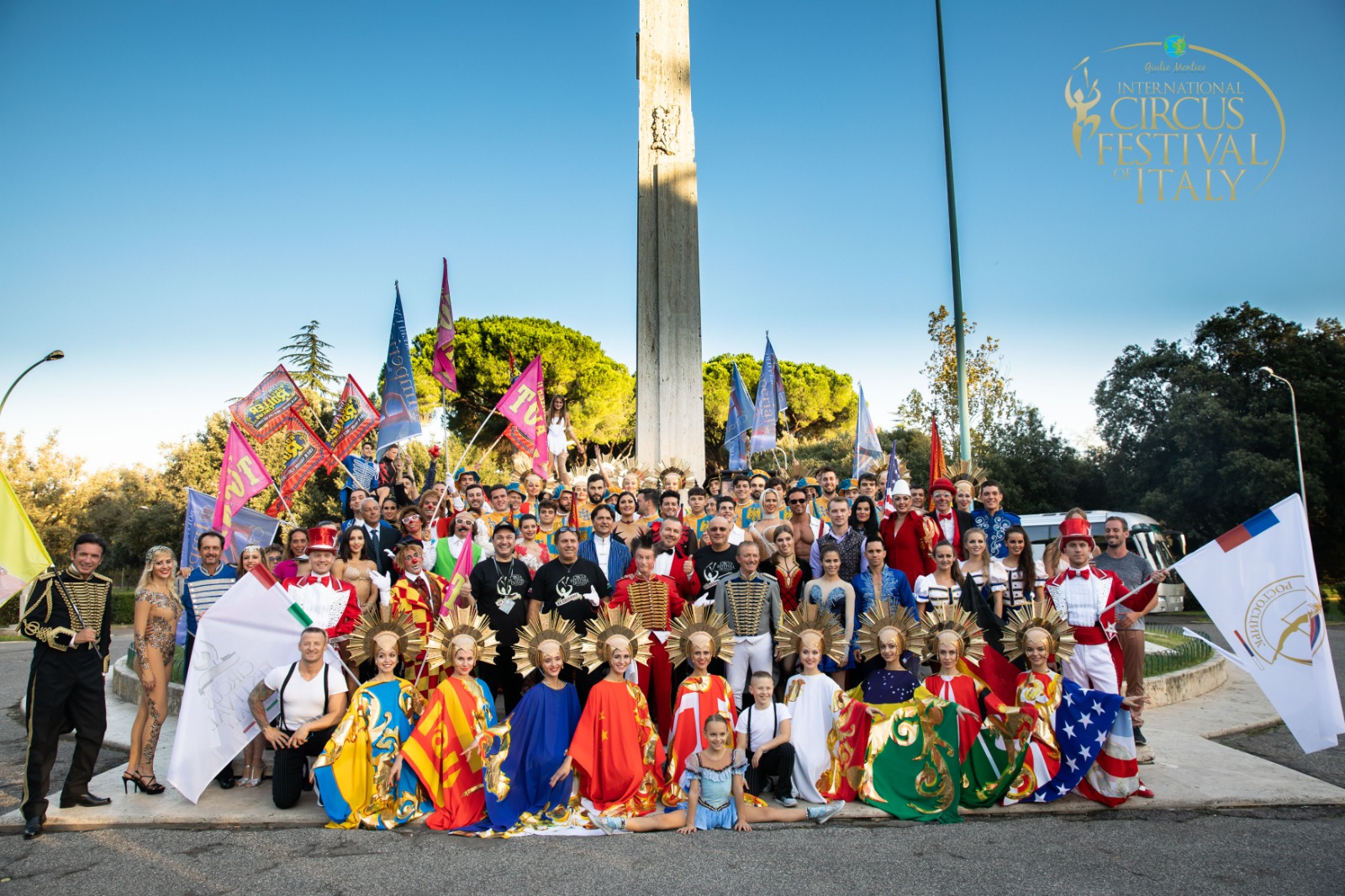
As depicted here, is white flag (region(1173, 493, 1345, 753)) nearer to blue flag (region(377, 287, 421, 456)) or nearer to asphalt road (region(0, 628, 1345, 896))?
asphalt road (region(0, 628, 1345, 896))

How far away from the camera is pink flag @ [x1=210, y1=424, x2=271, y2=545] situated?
9.43 m

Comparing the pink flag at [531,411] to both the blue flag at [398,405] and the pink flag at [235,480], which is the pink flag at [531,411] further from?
the pink flag at [235,480]

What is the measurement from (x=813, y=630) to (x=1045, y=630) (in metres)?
1.50

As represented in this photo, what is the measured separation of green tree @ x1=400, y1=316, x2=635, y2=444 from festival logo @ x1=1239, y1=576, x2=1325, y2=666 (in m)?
30.7

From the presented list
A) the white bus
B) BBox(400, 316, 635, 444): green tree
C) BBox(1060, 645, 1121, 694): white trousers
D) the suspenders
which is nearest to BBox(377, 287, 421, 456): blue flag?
the suspenders

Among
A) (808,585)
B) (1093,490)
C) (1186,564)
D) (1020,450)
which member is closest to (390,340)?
(808,585)

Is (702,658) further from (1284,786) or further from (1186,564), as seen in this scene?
(1284,786)

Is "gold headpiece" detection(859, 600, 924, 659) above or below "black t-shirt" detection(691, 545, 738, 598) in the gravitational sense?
below

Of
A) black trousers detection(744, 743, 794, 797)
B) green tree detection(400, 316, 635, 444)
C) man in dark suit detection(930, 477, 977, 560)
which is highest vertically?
green tree detection(400, 316, 635, 444)

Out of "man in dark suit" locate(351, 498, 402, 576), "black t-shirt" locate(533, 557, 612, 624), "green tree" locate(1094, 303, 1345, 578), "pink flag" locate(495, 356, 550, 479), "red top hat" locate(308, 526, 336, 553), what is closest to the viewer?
"black t-shirt" locate(533, 557, 612, 624)

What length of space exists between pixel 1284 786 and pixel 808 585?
334cm

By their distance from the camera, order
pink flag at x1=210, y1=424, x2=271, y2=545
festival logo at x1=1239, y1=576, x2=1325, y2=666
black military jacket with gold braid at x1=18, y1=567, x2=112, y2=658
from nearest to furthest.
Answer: black military jacket with gold braid at x1=18, y1=567, x2=112, y2=658
festival logo at x1=1239, y1=576, x2=1325, y2=666
pink flag at x1=210, y1=424, x2=271, y2=545

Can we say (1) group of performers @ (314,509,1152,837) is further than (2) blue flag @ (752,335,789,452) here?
No

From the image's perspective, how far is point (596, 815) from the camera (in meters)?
5.27
